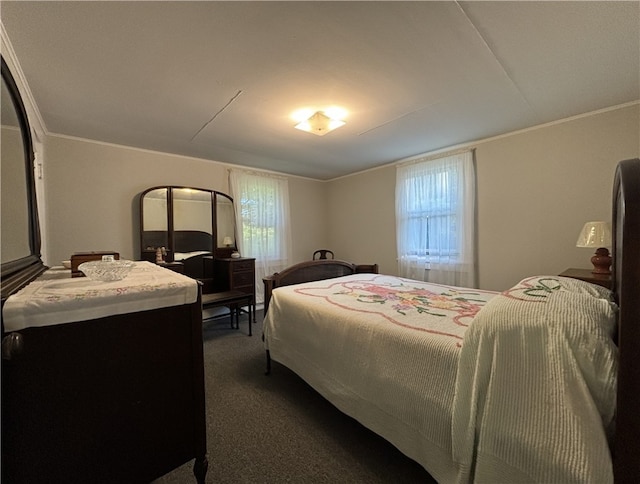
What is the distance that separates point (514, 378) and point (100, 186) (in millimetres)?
4039

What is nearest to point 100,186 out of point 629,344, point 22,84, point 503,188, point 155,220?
point 155,220

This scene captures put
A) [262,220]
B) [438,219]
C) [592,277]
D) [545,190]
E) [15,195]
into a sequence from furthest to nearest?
[262,220]
[438,219]
[545,190]
[592,277]
[15,195]

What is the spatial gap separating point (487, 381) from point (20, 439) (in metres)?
1.43

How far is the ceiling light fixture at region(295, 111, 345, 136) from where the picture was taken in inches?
94.7

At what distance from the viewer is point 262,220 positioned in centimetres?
433

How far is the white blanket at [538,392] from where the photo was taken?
768 millimetres

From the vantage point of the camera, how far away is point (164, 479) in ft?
4.29

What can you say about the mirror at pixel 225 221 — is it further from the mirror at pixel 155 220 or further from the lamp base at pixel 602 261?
the lamp base at pixel 602 261

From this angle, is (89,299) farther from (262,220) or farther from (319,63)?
(262,220)

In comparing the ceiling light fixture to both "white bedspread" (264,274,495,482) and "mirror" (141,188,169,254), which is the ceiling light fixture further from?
"mirror" (141,188,169,254)

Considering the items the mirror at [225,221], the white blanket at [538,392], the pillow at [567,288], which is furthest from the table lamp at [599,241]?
the mirror at [225,221]

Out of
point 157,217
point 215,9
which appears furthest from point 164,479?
point 157,217

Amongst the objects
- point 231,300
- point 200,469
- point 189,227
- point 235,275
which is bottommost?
point 200,469

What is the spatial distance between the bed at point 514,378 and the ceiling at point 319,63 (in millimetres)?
1025
